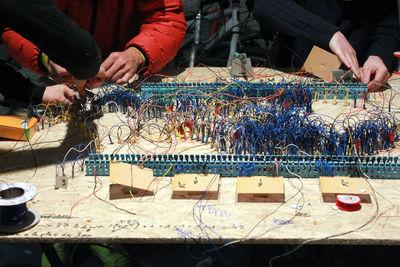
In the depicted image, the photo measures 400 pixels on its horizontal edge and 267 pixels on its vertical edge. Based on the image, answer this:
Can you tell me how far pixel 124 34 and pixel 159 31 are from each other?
229mm

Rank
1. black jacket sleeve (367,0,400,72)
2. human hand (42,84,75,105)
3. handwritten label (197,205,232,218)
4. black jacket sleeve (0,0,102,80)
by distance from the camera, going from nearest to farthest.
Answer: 1. black jacket sleeve (0,0,102,80)
2. handwritten label (197,205,232,218)
3. human hand (42,84,75,105)
4. black jacket sleeve (367,0,400,72)

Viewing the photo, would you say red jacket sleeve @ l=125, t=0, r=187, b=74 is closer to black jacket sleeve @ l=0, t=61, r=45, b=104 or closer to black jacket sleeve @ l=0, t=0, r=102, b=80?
black jacket sleeve @ l=0, t=61, r=45, b=104

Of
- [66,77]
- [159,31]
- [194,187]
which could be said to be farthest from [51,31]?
[159,31]

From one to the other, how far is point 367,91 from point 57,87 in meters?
1.44

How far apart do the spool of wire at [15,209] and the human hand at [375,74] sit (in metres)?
1.62

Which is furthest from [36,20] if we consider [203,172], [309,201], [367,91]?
[367,91]

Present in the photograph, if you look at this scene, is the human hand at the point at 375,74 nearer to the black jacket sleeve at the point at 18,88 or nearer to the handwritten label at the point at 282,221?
the handwritten label at the point at 282,221

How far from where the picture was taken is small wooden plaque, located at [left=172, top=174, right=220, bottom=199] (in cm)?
130

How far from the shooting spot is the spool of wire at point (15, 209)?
1.14 m

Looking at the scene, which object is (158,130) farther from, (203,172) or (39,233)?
(39,233)

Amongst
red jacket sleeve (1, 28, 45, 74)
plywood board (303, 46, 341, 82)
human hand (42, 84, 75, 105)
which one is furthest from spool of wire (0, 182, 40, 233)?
plywood board (303, 46, 341, 82)

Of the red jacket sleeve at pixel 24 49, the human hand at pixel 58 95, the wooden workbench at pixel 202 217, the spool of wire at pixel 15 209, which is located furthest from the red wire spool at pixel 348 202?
the red jacket sleeve at pixel 24 49

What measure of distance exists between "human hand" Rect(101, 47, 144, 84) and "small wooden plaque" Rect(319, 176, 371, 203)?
3.93 feet

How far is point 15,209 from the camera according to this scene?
45.3 inches
